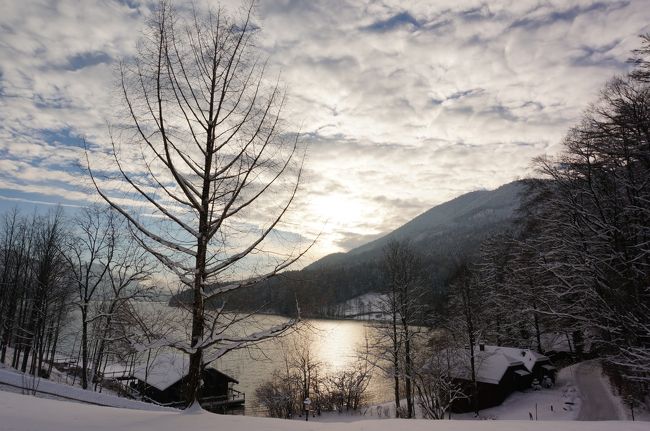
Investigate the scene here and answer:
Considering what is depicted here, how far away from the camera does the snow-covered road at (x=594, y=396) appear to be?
2108 cm

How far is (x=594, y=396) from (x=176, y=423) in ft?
97.6

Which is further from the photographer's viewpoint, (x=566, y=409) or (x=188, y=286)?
(x=566, y=409)

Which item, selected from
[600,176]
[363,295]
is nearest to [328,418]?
[600,176]

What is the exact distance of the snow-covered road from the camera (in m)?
21.1

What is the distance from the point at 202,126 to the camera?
6.91m

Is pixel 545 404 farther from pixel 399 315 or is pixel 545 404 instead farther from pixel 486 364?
pixel 399 315

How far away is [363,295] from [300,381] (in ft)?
377

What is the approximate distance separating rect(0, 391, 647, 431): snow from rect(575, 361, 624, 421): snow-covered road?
65.5 ft

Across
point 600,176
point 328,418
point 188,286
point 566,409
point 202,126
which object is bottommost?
point 328,418

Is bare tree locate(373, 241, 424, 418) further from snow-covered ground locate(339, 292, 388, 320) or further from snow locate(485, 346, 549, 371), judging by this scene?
snow-covered ground locate(339, 292, 388, 320)

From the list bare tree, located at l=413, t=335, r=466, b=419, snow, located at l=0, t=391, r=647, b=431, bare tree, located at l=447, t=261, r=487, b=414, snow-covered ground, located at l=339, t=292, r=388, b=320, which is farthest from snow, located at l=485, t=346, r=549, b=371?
snow-covered ground, located at l=339, t=292, r=388, b=320

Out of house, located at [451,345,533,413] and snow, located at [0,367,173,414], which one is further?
house, located at [451,345,533,413]

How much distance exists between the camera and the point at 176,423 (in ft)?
16.4

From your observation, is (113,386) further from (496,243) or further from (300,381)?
(496,243)
